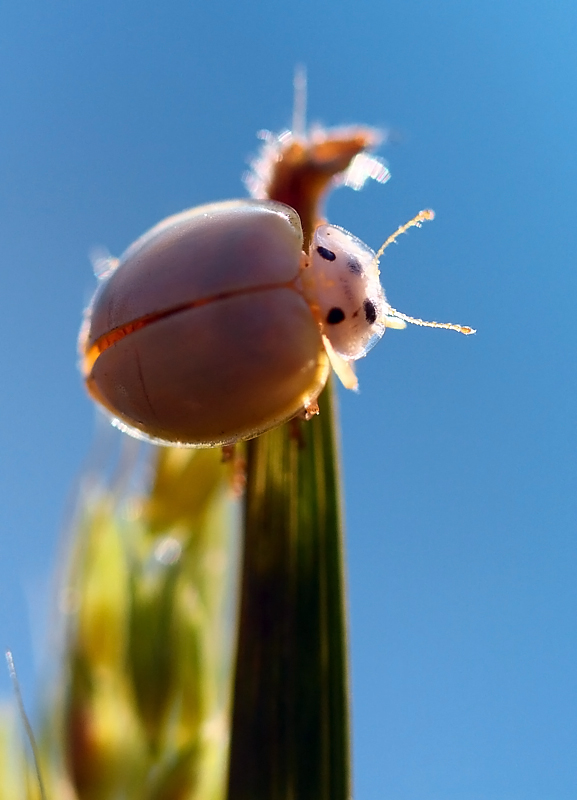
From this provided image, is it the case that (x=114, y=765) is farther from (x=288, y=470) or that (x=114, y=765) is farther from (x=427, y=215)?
(x=427, y=215)

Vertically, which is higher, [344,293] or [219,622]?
[344,293]

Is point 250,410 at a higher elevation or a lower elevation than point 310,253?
lower

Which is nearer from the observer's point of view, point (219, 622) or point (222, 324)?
point (222, 324)

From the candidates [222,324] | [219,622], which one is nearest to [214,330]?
[222,324]

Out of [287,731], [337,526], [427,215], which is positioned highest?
[427,215]

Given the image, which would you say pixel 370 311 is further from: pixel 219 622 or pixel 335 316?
pixel 219 622

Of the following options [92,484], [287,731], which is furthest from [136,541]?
[287,731]
